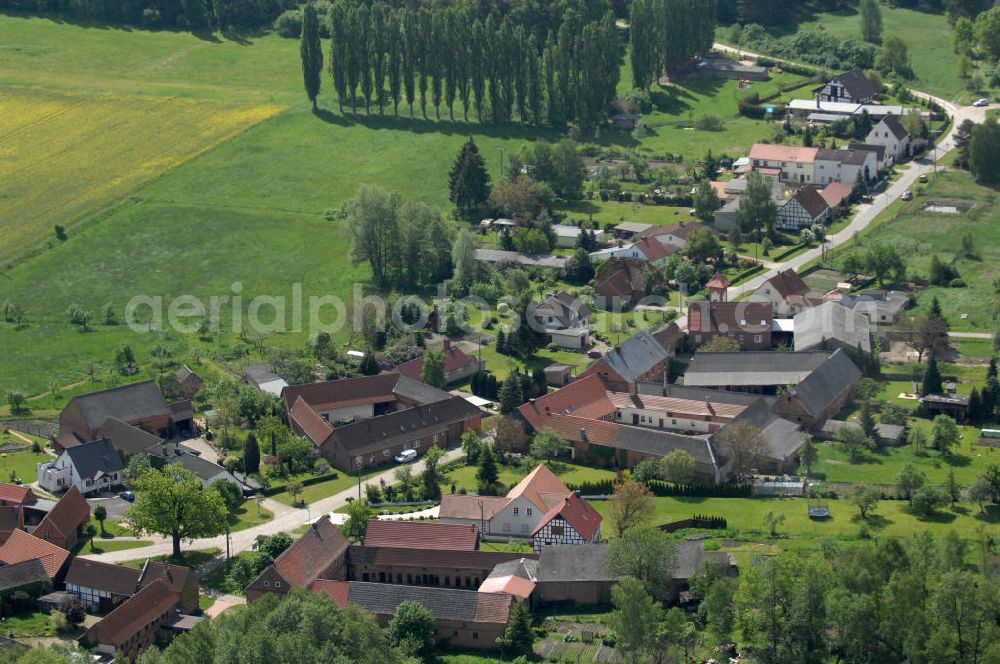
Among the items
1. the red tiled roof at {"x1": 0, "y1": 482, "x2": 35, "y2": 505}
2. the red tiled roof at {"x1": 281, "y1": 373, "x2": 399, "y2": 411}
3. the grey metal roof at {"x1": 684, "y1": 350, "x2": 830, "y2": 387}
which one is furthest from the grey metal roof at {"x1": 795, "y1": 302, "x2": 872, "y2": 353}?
the red tiled roof at {"x1": 0, "y1": 482, "x2": 35, "y2": 505}

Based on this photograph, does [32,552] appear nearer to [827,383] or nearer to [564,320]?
[564,320]

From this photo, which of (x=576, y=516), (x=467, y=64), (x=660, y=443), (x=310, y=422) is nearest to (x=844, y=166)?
(x=467, y=64)

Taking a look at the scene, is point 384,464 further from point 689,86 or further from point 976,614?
point 689,86

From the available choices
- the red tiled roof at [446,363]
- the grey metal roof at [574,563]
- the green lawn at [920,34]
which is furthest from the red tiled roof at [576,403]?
the green lawn at [920,34]

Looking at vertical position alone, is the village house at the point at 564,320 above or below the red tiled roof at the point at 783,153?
below

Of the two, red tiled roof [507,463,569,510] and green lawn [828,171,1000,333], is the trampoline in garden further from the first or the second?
green lawn [828,171,1000,333]

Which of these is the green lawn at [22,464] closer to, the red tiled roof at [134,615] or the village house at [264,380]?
the village house at [264,380]

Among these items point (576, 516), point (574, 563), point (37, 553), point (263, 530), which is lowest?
point (263, 530)
